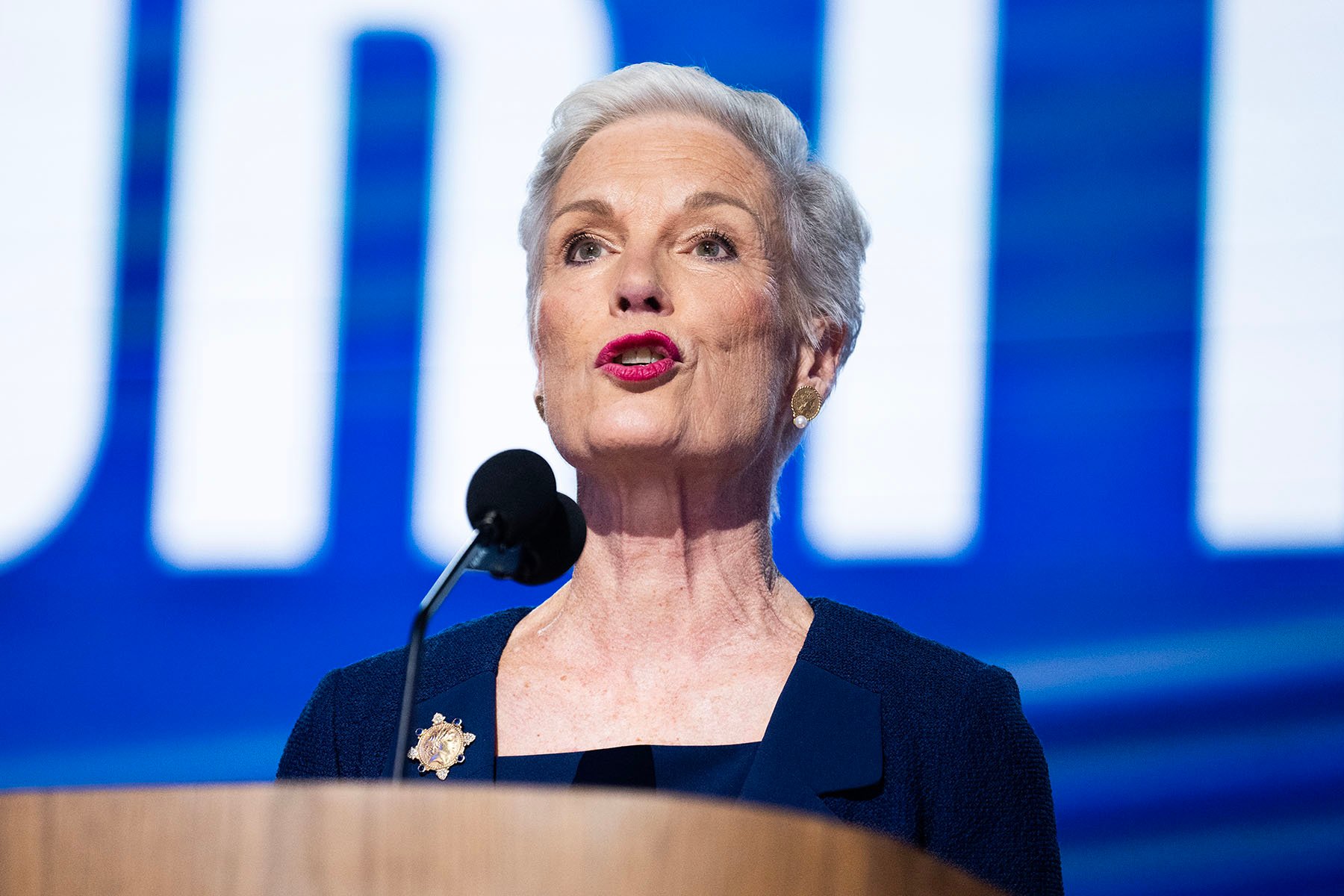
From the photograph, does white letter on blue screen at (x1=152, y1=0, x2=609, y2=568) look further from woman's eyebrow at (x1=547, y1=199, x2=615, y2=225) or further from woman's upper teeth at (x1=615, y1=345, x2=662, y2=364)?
woman's upper teeth at (x1=615, y1=345, x2=662, y2=364)

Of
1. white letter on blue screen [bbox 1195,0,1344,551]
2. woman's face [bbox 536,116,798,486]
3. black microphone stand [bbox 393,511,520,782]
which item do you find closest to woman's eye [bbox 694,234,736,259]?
woman's face [bbox 536,116,798,486]

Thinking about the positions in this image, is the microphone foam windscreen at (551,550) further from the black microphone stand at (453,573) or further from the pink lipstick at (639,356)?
the pink lipstick at (639,356)

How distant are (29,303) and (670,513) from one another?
1.61 m

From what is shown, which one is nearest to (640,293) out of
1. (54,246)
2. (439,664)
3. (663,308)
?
(663,308)

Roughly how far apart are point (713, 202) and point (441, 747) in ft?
2.82

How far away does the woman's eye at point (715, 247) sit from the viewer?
2150 mm

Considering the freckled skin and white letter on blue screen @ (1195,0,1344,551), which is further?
white letter on blue screen @ (1195,0,1344,551)

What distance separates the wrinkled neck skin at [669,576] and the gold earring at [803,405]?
155mm

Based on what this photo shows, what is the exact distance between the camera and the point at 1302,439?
2609 millimetres

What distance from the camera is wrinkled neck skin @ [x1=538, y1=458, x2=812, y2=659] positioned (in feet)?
6.77

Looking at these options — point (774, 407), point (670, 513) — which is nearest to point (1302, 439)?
point (774, 407)

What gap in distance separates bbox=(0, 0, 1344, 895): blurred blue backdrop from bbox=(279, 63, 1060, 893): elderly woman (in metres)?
0.59

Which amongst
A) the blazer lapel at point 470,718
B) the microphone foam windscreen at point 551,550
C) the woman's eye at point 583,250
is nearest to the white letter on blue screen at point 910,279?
the woman's eye at point 583,250

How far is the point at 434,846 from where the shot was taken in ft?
3.10
